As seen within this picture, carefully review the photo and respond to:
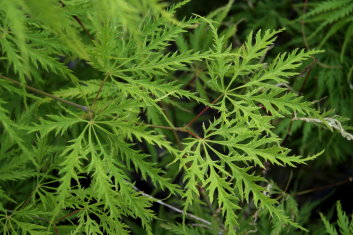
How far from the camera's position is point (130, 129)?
88cm

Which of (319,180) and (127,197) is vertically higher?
(127,197)

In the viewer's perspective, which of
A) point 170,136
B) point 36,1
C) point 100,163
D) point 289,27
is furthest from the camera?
point 289,27

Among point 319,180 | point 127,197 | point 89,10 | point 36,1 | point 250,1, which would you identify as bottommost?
point 319,180

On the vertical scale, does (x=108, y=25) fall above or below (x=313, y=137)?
above

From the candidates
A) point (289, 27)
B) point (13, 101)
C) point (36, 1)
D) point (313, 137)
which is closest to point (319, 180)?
point (313, 137)

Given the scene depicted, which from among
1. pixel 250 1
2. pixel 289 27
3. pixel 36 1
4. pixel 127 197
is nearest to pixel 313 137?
pixel 289 27

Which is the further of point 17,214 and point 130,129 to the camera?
point 17,214

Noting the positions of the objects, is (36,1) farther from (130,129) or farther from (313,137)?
(313,137)

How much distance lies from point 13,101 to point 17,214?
456 mm

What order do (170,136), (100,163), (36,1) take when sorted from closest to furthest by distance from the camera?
(36,1), (100,163), (170,136)

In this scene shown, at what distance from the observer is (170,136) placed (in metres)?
1.47

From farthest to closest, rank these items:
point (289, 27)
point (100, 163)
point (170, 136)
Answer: point (289, 27) < point (170, 136) < point (100, 163)

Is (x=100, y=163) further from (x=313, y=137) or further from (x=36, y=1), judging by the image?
(x=313, y=137)

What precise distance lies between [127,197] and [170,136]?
1.96ft
